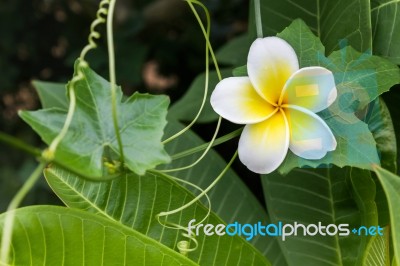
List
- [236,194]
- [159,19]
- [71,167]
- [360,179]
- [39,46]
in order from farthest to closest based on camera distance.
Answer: [39,46]
[159,19]
[236,194]
[360,179]
[71,167]

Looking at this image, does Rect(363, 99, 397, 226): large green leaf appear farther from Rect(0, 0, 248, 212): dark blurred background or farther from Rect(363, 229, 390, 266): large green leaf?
Rect(0, 0, 248, 212): dark blurred background

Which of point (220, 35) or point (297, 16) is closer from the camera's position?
point (297, 16)

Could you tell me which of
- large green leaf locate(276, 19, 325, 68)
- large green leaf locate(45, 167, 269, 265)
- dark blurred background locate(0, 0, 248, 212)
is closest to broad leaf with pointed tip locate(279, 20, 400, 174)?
large green leaf locate(276, 19, 325, 68)

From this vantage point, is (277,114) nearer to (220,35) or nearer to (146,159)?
(146,159)

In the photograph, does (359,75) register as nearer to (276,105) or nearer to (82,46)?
(276,105)

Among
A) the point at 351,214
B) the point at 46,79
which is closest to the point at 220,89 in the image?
the point at 351,214

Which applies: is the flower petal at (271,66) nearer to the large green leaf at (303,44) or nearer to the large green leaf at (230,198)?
the large green leaf at (303,44)
